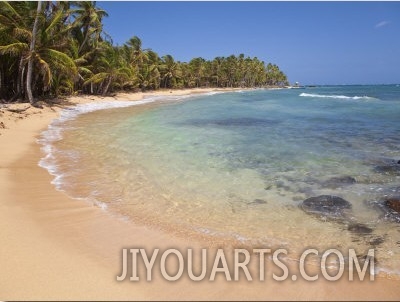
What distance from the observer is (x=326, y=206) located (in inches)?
242

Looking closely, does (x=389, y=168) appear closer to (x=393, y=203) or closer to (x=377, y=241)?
(x=393, y=203)

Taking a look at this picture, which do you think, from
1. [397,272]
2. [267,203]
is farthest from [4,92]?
[397,272]

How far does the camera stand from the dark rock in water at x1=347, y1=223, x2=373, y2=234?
5.14 meters

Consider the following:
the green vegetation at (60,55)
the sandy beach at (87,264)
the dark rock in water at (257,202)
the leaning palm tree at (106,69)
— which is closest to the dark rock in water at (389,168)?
the dark rock in water at (257,202)

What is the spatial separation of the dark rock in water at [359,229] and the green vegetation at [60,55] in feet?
62.8

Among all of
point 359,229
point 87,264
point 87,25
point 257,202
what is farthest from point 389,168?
point 87,25

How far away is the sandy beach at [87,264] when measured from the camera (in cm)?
341

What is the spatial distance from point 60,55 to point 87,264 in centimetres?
1949

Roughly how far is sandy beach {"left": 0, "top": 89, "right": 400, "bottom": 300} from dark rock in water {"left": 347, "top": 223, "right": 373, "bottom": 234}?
1.33 metres

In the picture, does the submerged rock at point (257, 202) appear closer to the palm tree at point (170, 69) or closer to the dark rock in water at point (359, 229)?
the dark rock in water at point (359, 229)

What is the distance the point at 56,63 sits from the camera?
21.1 m

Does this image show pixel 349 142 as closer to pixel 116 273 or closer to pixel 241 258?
pixel 241 258

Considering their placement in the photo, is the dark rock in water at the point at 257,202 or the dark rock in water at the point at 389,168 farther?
the dark rock in water at the point at 389,168

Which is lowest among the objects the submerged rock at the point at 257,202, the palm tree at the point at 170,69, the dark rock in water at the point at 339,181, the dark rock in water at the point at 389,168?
the submerged rock at the point at 257,202
